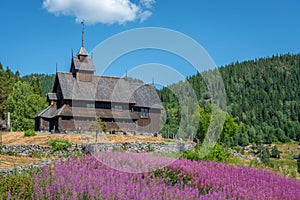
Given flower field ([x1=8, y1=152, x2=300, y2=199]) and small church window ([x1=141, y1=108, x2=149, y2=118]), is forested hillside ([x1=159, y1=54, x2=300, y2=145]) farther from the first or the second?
flower field ([x1=8, y1=152, x2=300, y2=199])

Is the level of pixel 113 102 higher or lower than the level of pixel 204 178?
higher

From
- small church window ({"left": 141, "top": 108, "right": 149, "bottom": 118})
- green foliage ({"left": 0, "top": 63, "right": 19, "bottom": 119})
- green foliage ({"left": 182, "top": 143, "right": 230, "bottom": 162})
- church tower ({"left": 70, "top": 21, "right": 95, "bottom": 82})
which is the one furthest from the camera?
green foliage ({"left": 0, "top": 63, "right": 19, "bottom": 119})

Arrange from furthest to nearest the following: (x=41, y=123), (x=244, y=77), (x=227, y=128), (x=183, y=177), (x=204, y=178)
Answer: (x=244, y=77) → (x=41, y=123) → (x=227, y=128) → (x=183, y=177) → (x=204, y=178)

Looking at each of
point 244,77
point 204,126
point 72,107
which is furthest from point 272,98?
point 204,126

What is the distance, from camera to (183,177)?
917 cm

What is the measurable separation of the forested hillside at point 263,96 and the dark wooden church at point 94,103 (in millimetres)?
43565

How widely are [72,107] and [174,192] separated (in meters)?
34.5

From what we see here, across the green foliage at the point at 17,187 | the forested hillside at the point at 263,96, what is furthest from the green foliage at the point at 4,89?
the green foliage at the point at 17,187

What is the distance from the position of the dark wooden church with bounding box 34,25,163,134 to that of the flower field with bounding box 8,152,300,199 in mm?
29214

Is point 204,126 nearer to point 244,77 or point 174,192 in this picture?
point 174,192

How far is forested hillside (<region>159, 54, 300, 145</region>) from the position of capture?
110 m

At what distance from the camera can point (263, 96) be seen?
14150cm

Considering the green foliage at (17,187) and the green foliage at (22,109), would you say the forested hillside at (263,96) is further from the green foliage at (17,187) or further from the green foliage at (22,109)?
the green foliage at (17,187)

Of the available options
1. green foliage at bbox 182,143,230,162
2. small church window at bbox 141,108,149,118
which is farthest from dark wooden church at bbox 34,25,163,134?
green foliage at bbox 182,143,230,162
